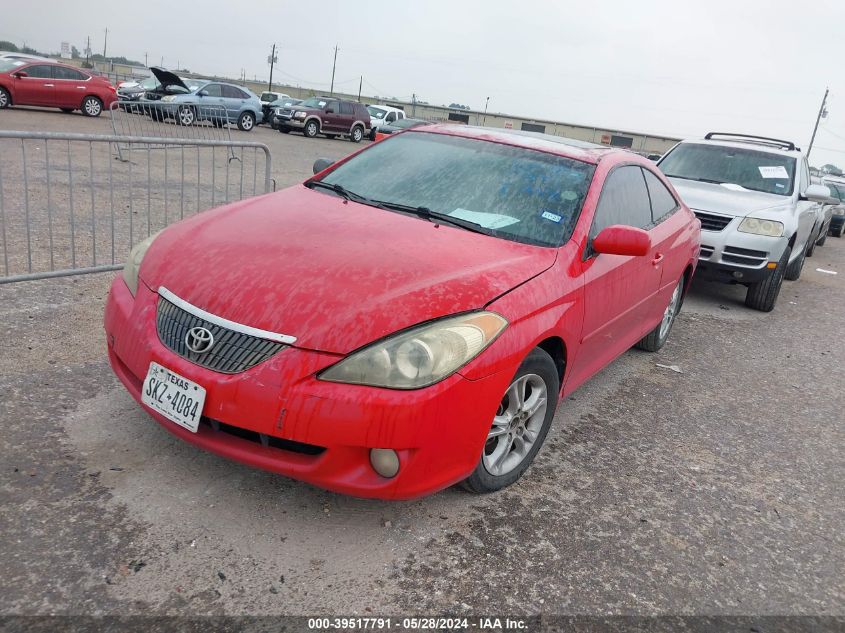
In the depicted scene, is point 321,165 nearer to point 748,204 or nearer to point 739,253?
point 739,253

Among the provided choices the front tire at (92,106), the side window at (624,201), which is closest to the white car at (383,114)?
the front tire at (92,106)

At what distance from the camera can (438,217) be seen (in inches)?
131

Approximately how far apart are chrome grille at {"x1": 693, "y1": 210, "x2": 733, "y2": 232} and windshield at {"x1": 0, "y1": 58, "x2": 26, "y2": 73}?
19.3 meters

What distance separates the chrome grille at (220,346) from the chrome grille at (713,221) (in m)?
5.85

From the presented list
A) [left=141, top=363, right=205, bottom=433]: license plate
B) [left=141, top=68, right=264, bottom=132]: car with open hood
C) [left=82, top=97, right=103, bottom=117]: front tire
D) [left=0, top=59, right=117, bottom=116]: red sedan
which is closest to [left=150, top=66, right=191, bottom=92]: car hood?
[left=141, top=68, right=264, bottom=132]: car with open hood

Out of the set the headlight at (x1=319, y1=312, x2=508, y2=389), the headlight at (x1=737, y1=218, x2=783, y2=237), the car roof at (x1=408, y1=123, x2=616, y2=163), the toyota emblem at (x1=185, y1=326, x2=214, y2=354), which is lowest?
the toyota emblem at (x1=185, y1=326, x2=214, y2=354)

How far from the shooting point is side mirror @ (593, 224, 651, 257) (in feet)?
10.6

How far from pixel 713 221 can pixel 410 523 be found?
554 centimetres

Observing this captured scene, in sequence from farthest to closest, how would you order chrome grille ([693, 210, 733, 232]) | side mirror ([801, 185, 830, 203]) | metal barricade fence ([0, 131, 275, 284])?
side mirror ([801, 185, 830, 203]) → chrome grille ([693, 210, 733, 232]) → metal barricade fence ([0, 131, 275, 284])

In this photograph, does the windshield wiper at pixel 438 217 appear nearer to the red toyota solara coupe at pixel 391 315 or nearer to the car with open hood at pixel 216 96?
the red toyota solara coupe at pixel 391 315

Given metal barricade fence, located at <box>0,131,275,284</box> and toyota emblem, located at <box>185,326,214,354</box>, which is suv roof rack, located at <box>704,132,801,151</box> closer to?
metal barricade fence, located at <box>0,131,275,284</box>

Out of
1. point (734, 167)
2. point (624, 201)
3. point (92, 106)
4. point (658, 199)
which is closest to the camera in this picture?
point (624, 201)

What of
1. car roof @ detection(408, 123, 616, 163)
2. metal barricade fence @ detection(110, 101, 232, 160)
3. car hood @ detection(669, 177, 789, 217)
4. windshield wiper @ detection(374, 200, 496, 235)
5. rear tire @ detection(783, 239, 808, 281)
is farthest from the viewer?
metal barricade fence @ detection(110, 101, 232, 160)

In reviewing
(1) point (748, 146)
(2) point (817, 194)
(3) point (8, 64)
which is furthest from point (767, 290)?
(3) point (8, 64)
